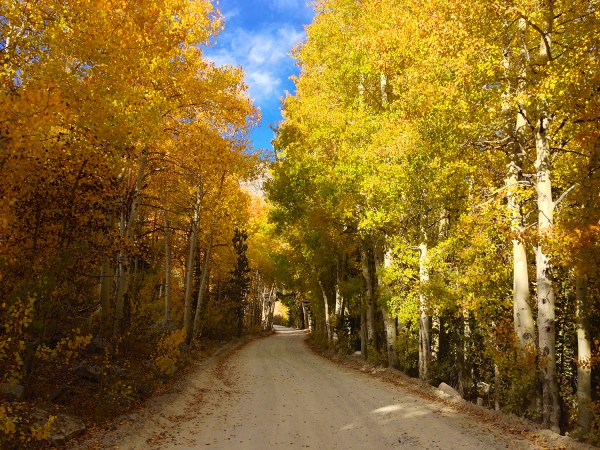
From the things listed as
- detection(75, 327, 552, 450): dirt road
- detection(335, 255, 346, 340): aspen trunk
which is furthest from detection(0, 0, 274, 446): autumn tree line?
detection(335, 255, 346, 340): aspen trunk

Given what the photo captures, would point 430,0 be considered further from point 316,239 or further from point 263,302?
point 263,302

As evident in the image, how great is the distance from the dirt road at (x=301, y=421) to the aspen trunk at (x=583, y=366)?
120 inches

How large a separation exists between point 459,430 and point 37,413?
7.63 m

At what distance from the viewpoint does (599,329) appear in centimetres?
1243

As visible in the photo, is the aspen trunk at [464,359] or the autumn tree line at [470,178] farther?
the aspen trunk at [464,359]

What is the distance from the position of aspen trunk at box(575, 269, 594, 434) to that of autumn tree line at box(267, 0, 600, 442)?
0.04 m

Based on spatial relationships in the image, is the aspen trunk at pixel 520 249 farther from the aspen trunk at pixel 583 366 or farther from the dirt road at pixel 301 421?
the dirt road at pixel 301 421

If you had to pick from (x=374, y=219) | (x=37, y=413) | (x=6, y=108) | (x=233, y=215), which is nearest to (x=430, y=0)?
(x=374, y=219)

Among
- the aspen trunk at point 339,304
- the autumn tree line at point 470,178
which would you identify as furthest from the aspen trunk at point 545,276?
the aspen trunk at point 339,304

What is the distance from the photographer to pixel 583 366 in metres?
9.81

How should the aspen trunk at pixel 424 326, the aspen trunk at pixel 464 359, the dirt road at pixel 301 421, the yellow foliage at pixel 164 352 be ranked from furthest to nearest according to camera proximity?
the aspen trunk at pixel 464 359
the aspen trunk at pixel 424 326
the yellow foliage at pixel 164 352
the dirt road at pixel 301 421

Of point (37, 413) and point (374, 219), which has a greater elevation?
point (374, 219)

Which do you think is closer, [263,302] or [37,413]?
[37,413]

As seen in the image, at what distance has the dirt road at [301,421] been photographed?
24.0 ft
